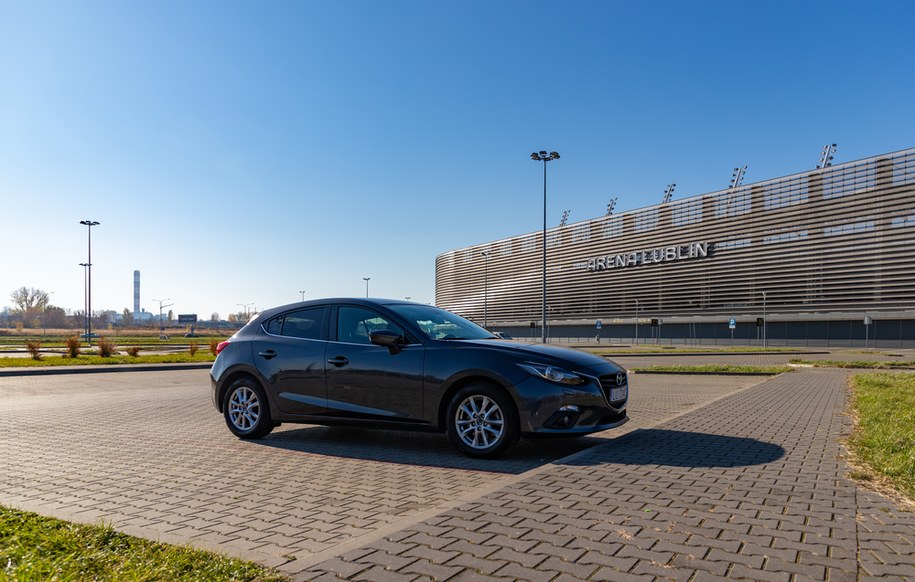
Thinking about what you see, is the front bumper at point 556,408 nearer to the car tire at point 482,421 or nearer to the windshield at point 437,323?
the car tire at point 482,421

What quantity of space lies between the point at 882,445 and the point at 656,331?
65.6 m

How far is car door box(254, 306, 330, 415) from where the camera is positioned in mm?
7309

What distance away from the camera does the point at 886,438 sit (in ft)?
22.0

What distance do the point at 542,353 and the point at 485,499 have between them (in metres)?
2.33

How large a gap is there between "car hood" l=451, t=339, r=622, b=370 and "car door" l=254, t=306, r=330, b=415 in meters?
1.72

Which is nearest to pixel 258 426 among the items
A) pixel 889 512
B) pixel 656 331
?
pixel 889 512

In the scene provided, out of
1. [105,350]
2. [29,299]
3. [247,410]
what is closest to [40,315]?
[29,299]

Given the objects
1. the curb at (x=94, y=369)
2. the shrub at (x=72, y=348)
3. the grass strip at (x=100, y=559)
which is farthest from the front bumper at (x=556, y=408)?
the shrub at (x=72, y=348)

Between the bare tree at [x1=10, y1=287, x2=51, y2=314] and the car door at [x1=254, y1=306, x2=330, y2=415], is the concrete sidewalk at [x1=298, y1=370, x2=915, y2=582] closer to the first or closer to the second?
the car door at [x1=254, y1=306, x2=330, y2=415]

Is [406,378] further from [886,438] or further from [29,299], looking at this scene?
[29,299]

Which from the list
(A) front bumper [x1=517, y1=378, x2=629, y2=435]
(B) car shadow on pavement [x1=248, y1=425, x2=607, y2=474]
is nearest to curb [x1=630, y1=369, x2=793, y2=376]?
(B) car shadow on pavement [x1=248, y1=425, x2=607, y2=474]

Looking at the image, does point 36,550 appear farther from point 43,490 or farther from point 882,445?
point 882,445

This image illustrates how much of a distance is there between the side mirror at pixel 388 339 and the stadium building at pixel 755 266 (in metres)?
44.4

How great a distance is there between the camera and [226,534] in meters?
3.96
